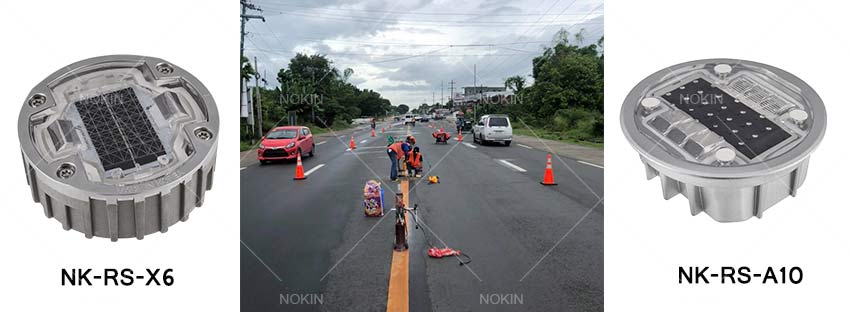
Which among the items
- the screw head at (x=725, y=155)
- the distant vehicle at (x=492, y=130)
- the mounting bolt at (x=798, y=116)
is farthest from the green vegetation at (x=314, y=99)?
the mounting bolt at (x=798, y=116)

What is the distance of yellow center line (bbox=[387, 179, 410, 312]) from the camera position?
2.14 metres

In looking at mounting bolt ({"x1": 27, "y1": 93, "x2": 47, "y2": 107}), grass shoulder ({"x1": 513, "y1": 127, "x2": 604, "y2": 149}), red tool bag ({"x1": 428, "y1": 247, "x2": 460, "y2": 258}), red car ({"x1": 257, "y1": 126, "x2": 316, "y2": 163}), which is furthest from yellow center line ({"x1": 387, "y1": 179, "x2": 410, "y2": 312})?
mounting bolt ({"x1": 27, "y1": 93, "x2": 47, "y2": 107})

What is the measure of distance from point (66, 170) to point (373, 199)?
65.4 inches

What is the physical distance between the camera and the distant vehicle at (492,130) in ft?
9.71

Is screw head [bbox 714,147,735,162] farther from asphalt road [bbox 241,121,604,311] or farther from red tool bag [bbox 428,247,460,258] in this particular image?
red tool bag [bbox 428,247,460,258]

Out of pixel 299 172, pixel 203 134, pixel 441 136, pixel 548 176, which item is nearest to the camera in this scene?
pixel 203 134

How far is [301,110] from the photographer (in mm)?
2477

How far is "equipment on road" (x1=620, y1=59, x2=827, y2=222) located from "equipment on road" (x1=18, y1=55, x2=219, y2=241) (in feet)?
7.92

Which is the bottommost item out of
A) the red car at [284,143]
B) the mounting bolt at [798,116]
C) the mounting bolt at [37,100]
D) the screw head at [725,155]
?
the screw head at [725,155]

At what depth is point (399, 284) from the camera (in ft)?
7.62

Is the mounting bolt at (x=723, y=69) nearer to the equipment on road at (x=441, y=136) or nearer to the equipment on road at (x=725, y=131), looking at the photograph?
the equipment on road at (x=725, y=131)

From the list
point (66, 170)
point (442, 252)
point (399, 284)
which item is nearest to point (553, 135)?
point (442, 252)

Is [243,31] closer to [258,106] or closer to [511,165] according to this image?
[258,106]

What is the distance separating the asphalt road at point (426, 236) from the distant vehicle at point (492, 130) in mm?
79
